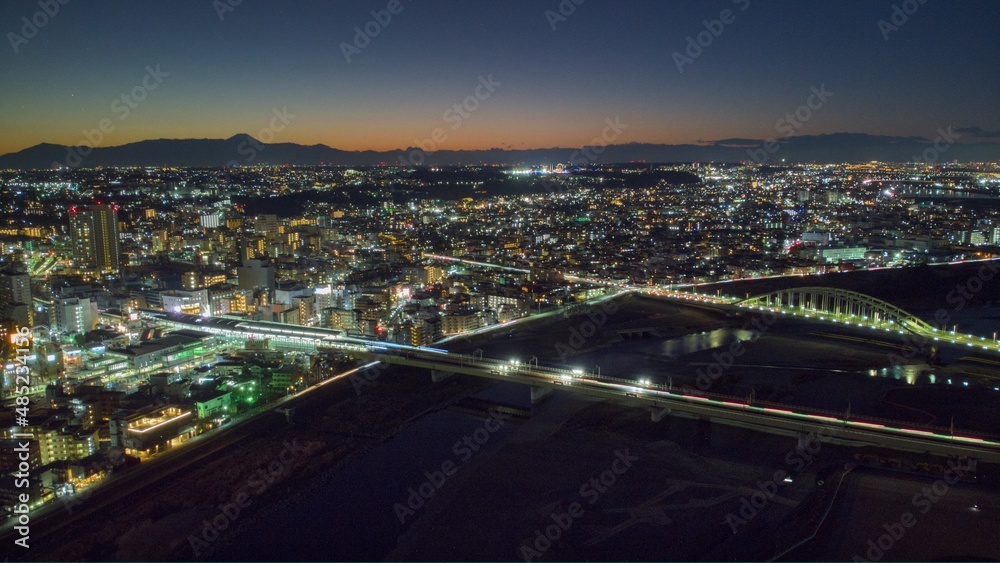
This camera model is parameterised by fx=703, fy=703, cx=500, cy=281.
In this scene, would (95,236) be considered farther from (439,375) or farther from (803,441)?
(803,441)

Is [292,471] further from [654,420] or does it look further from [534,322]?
[534,322]

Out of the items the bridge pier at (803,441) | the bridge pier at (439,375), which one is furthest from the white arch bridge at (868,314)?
the bridge pier at (439,375)

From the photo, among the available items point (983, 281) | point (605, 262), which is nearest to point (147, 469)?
point (605, 262)

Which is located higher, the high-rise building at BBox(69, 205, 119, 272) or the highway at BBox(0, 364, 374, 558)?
the high-rise building at BBox(69, 205, 119, 272)

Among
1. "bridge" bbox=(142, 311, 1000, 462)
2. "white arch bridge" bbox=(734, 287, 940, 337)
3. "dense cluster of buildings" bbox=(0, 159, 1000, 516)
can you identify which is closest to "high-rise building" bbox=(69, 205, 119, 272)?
"dense cluster of buildings" bbox=(0, 159, 1000, 516)

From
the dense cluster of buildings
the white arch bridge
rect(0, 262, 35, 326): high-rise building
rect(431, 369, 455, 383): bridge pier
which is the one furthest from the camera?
rect(0, 262, 35, 326): high-rise building

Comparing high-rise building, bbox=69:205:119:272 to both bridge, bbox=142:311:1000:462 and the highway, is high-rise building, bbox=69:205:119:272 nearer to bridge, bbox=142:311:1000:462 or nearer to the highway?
bridge, bbox=142:311:1000:462

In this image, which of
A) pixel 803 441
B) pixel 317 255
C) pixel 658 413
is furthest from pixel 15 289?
pixel 803 441
